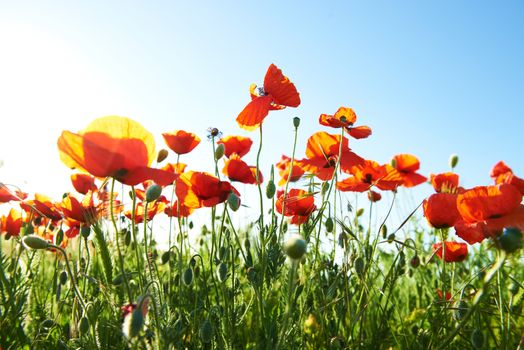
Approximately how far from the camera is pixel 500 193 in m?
1.54

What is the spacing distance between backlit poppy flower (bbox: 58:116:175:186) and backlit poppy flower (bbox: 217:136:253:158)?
1.23m

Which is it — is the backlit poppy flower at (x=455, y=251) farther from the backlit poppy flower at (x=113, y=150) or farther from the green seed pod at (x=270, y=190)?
the backlit poppy flower at (x=113, y=150)

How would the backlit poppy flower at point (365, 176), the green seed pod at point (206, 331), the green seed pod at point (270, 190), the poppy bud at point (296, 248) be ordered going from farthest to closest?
the backlit poppy flower at point (365, 176), the green seed pod at point (270, 190), the green seed pod at point (206, 331), the poppy bud at point (296, 248)

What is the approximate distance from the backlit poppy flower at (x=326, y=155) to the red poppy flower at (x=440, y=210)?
517 mm

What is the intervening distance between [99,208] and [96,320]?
592 mm

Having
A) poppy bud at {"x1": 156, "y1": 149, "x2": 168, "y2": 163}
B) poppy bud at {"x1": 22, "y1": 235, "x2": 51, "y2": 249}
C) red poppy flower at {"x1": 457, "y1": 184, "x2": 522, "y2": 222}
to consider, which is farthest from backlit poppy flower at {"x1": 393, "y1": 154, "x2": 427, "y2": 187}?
poppy bud at {"x1": 22, "y1": 235, "x2": 51, "y2": 249}

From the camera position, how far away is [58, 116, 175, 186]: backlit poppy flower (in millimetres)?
1339

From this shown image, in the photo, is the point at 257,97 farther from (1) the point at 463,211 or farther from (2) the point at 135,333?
(2) the point at 135,333

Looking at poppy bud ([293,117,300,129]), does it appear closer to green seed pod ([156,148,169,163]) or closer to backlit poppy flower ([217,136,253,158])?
backlit poppy flower ([217,136,253,158])

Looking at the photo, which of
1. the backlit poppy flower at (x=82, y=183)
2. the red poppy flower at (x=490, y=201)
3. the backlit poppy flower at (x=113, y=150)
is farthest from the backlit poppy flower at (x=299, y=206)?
the backlit poppy flower at (x=82, y=183)

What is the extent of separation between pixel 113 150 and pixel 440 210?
143 centimetres

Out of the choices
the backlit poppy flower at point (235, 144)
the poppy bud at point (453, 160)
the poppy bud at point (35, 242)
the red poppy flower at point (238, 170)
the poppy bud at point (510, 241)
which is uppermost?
the poppy bud at point (453, 160)

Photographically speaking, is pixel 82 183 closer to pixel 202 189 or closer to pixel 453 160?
pixel 202 189

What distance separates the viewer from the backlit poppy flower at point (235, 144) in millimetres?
2654
